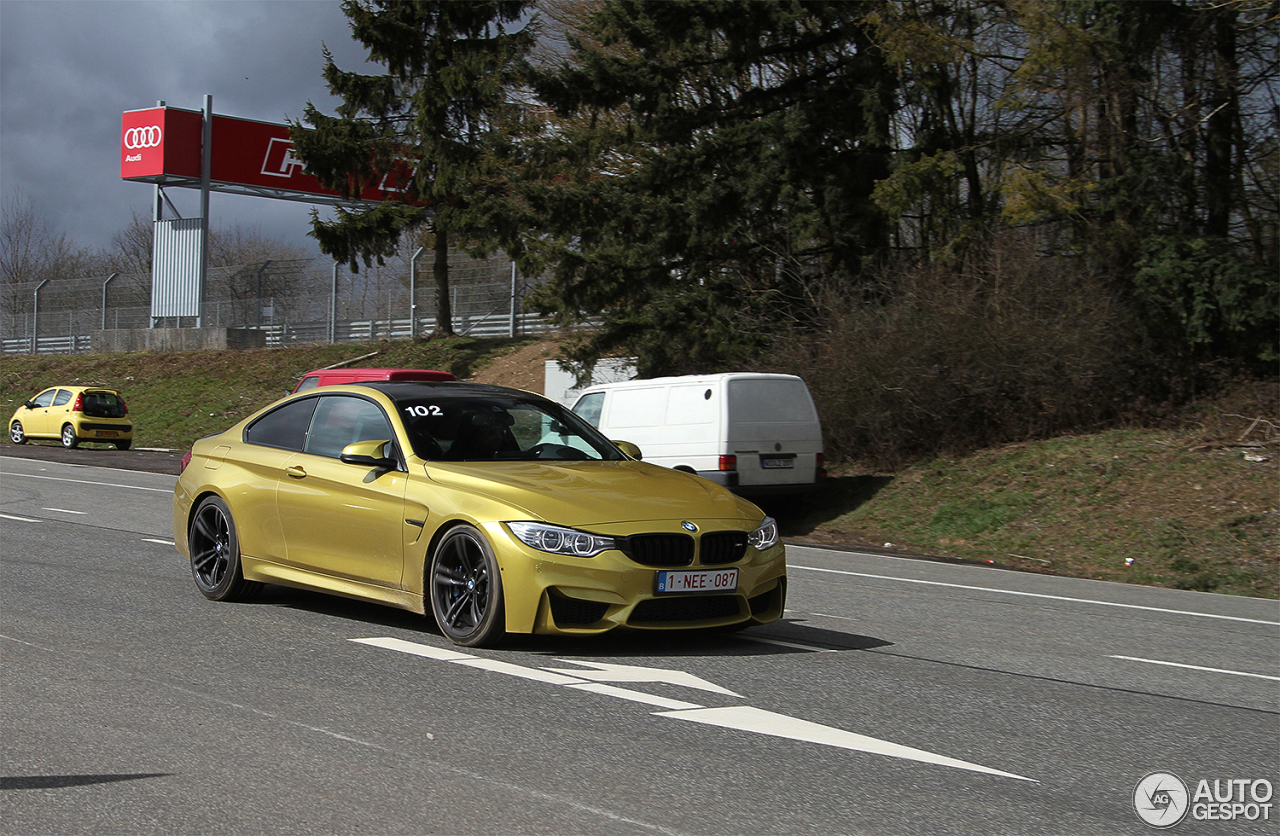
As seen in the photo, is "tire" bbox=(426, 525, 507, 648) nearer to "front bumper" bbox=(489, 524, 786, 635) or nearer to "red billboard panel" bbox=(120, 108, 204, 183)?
"front bumper" bbox=(489, 524, 786, 635)

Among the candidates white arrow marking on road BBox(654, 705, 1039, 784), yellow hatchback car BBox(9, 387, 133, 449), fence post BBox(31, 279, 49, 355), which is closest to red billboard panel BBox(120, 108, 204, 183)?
fence post BBox(31, 279, 49, 355)

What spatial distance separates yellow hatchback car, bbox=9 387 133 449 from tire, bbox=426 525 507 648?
26.2 m

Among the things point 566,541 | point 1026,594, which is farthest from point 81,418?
point 566,541

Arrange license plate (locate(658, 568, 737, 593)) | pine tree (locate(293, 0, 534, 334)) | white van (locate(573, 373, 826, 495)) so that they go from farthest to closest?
1. pine tree (locate(293, 0, 534, 334))
2. white van (locate(573, 373, 826, 495))
3. license plate (locate(658, 568, 737, 593))

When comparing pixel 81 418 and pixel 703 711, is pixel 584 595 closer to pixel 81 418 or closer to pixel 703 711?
pixel 703 711

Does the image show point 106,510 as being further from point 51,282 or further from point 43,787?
point 51,282

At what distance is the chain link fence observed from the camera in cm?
3862

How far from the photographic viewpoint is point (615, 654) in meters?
6.81

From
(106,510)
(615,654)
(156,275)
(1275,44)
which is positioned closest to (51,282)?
(156,275)

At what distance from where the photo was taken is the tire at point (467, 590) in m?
6.66

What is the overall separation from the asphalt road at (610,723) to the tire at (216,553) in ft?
0.65

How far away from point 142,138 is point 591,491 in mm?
38149

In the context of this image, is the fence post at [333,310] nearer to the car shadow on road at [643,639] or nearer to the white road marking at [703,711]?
the car shadow on road at [643,639]
